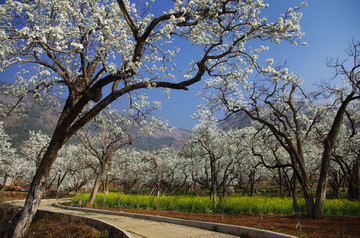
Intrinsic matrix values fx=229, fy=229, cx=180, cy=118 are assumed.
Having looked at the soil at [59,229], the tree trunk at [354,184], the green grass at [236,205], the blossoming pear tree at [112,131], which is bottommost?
the soil at [59,229]

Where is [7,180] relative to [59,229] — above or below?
below

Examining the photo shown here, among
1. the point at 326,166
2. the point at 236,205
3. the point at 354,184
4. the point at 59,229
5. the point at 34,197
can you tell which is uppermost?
the point at 326,166

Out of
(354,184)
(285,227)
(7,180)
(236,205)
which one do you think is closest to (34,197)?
(285,227)

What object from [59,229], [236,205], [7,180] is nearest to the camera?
[59,229]

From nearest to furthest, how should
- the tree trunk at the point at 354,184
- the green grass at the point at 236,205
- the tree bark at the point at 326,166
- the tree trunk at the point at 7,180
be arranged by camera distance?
1. the tree bark at the point at 326,166
2. the green grass at the point at 236,205
3. the tree trunk at the point at 354,184
4. the tree trunk at the point at 7,180

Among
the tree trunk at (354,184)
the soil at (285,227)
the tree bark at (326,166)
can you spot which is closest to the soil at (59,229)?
the soil at (285,227)

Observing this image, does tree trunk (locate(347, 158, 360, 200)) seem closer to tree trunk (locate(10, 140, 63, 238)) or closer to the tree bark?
the tree bark

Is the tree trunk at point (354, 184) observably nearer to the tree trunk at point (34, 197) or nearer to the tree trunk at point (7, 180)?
the tree trunk at point (34, 197)

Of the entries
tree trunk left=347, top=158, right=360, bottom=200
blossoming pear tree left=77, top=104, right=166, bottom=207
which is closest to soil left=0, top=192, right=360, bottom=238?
blossoming pear tree left=77, top=104, right=166, bottom=207

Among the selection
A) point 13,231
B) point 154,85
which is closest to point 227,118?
point 154,85

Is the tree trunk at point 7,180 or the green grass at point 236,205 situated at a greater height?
the green grass at point 236,205

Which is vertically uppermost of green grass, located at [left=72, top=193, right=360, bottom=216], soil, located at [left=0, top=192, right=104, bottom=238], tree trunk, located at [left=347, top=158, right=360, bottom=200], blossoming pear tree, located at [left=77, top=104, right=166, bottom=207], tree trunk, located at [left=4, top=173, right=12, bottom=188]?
blossoming pear tree, located at [left=77, top=104, right=166, bottom=207]

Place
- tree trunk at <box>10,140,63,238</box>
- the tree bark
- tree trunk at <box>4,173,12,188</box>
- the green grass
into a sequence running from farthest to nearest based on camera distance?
tree trunk at <box>4,173,12,188</box>, the green grass, the tree bark, tree trunk at <box>10,140,63,238</box>

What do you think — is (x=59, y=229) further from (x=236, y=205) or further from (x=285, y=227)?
(x=236, y=205)
